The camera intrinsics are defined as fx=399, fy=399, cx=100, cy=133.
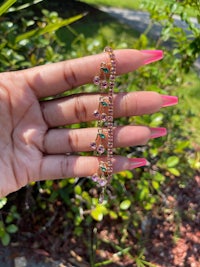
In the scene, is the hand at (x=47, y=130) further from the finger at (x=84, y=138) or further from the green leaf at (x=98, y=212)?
the green leaf at (x=98, y=212)

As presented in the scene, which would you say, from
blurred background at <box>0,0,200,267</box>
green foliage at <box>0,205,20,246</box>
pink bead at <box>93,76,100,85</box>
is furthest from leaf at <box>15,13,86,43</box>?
green foliage at <box>0,205,20,246</box>

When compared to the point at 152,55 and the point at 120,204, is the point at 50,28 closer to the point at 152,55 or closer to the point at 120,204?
the point at 152,55

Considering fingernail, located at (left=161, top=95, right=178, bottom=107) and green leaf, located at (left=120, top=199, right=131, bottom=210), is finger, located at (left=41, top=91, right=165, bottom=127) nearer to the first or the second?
fingernail, located at (left=161, top=95, right=178, bottom=107)

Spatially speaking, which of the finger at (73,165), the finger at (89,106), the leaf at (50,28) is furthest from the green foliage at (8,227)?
the leaf at (50,28)

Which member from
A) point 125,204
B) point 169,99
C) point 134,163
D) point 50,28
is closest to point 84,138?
point 134,163

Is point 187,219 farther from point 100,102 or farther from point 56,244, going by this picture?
point 100,102
